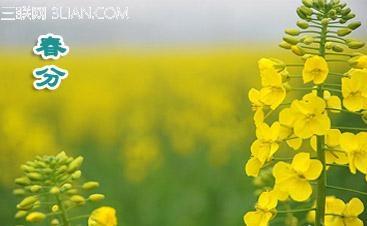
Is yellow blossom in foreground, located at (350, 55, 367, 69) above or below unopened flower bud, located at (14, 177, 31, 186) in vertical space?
above

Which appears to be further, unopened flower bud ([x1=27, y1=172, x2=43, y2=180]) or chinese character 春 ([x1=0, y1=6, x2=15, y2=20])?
chinese character 春 ([x1=0, y1=6, x2=15, y2=20])

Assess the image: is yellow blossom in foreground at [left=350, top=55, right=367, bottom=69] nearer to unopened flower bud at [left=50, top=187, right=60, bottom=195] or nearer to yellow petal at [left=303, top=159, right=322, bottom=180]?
yellow petal at [left=303, top=159, right=322, bottom=180]

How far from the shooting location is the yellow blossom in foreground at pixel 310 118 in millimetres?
1471

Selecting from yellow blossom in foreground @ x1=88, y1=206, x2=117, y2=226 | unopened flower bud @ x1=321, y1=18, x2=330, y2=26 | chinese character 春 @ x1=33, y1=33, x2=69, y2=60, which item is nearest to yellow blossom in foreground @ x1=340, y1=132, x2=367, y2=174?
unopened flower bud @ x1=321, y1=18, x2=330, y2=26

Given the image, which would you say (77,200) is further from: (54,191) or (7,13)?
(7,13)

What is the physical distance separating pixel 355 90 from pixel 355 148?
0.36 ft

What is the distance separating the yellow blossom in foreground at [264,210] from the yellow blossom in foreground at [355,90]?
224 mm

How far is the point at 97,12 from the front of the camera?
Answer: 7.52 ft

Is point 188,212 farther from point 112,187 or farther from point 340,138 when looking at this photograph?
point 340,138

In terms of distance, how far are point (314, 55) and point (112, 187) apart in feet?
3.46

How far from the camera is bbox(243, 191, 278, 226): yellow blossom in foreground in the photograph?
150 centimetres

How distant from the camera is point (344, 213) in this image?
5.09 ft

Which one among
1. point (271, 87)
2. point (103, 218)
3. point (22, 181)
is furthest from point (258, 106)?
point (22, 181)

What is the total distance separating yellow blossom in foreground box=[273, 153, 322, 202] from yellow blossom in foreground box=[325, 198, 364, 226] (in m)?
0.09
